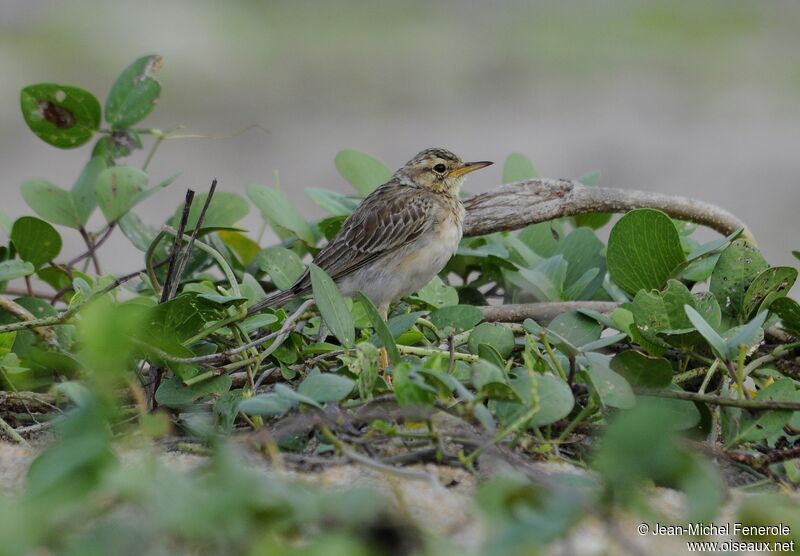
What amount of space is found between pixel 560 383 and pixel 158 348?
3.53 feet

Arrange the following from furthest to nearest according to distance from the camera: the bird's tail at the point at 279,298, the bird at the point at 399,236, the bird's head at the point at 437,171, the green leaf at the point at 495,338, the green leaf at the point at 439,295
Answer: the bird's head at the point at 437,171, the bird at the point at 399,236, the bird's tail at the point at 279,298, the green leaf at the point at 439,295, the green leaf at the point at 495,338

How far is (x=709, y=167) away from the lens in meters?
14.3

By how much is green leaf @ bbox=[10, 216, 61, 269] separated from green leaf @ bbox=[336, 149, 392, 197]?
4.67ft

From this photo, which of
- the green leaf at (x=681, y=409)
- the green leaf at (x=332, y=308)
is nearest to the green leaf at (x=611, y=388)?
the green leaf at (x=681, y=409)

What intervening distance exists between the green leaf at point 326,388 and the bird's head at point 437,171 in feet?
11.8

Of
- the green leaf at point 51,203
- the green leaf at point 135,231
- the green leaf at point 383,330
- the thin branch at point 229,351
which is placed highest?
the green leaf at point 51,203

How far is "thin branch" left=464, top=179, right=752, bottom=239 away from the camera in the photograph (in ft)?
12.5

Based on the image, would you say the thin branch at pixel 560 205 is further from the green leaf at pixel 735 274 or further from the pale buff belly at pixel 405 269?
the green leaf at pixel 735 274

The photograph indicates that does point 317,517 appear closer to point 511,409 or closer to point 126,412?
point 511,409

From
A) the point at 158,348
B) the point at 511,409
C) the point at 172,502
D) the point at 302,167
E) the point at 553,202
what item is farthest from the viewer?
the point at 302,167

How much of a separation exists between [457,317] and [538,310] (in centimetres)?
33

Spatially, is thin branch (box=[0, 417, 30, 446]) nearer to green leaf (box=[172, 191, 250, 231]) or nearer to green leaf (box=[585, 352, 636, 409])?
green leaf (box=[172, 191, 250, 231])

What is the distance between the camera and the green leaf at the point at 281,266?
368 cm

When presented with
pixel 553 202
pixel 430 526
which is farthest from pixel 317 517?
pixel 553 202
